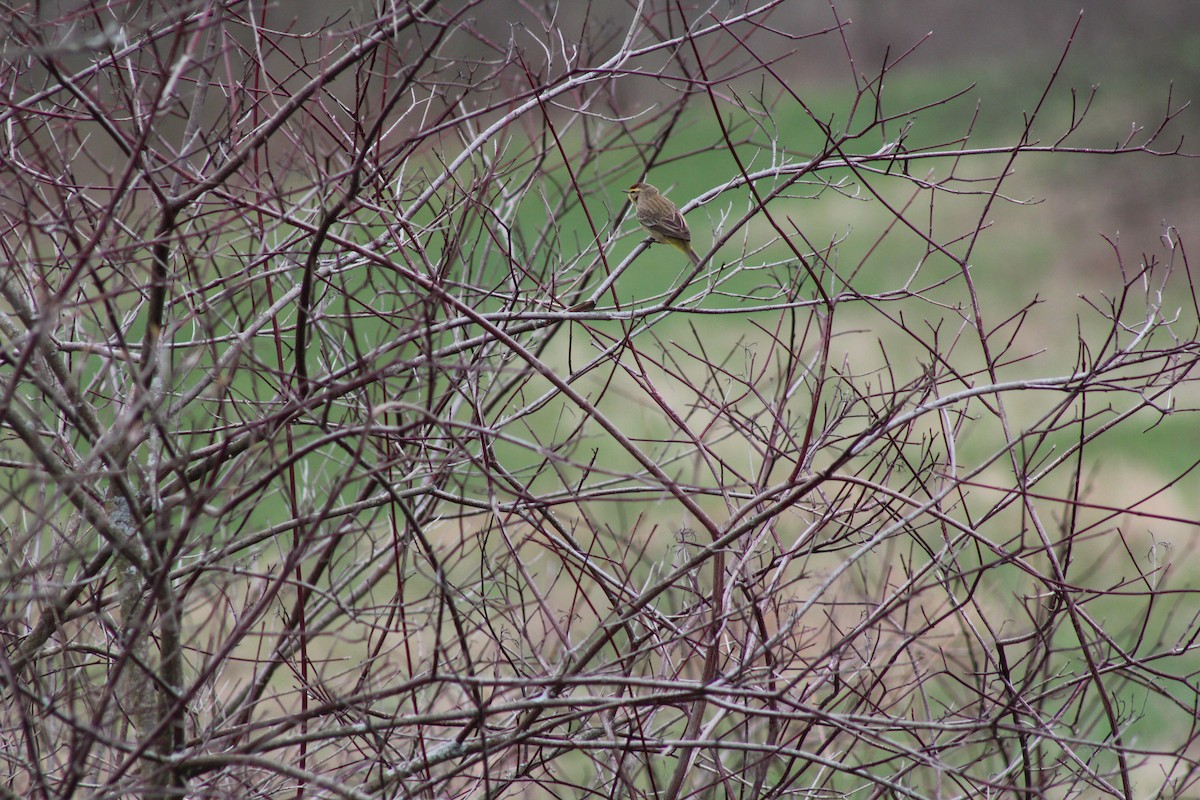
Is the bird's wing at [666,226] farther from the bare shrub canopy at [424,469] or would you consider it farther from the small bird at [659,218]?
the bare shrub canopy at [424,469]

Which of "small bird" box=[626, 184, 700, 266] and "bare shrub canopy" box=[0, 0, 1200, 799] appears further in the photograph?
"small bird" box=[626, 184, 700, 266]

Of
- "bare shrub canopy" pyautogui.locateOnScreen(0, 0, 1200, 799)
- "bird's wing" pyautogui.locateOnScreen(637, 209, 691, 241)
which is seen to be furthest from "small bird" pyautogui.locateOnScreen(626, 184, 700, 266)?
"bare shrub canopy" pyautogui.locateOnScreen(0, 0, 1200, 799)

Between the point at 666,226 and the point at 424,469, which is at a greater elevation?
the point at 666,226

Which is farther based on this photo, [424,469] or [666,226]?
[666,226]

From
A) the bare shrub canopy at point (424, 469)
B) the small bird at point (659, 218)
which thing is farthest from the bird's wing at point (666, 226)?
the bare shrub canopy at point (424, 469)

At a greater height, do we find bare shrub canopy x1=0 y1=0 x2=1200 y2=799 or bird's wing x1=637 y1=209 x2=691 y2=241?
bird's wing x1=637 y1=209 x2=691 y2=241

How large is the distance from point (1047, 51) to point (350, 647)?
2575 cm

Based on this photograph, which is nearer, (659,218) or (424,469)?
(424,469)

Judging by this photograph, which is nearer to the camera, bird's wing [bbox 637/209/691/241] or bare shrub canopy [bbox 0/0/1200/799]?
bare shrub canopy [bbox 0/0/1200/799]

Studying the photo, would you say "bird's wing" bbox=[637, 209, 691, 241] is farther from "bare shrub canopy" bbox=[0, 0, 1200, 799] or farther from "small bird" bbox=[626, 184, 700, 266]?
"bare shrub canopy" bbox=[0, 0, 1200, 799]

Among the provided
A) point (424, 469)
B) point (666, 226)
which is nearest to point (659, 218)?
point (666, 226)

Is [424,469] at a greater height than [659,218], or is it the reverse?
[659,218]

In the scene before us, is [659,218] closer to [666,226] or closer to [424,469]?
[666,226]

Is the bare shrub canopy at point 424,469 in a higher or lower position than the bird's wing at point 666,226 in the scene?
lower
